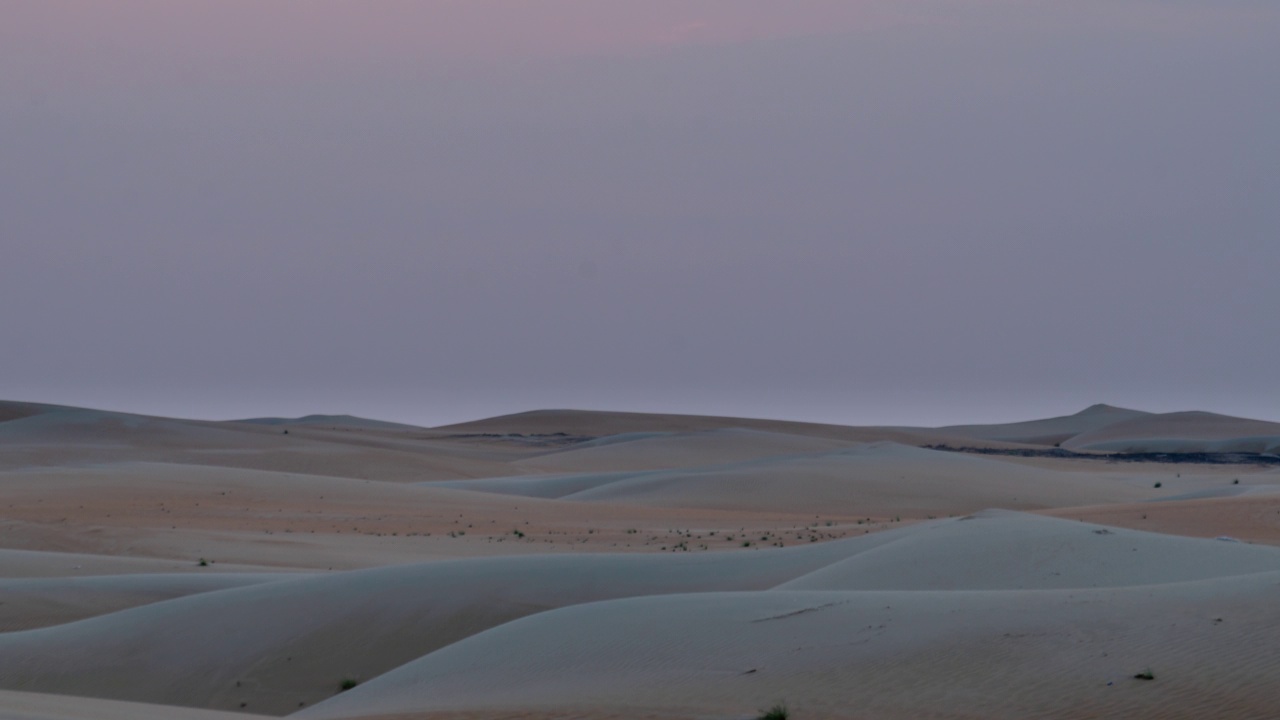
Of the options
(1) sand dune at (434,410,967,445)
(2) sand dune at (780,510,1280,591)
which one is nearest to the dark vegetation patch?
(1) sand dune at (434,410,967,445)

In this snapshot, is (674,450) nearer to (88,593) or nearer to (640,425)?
(640,425)

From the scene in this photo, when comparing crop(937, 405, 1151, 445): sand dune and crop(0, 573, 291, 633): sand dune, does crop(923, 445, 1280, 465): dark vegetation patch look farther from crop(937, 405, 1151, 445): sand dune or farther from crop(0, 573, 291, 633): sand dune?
crop(0, 573, 291, 633): sand dune

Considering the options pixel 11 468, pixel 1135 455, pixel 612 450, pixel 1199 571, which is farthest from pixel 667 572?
pixel 1135 455

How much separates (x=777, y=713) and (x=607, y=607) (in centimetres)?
425

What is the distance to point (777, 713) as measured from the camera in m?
8.23

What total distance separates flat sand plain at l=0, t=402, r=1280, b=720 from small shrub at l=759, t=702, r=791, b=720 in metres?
0.18

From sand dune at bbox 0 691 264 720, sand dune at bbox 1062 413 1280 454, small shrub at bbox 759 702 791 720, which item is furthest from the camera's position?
Answer: sand dune at bbox 1062 413 1280 454

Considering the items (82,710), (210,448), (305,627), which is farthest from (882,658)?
(210,448)

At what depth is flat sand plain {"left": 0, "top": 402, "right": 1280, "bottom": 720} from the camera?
895 cm

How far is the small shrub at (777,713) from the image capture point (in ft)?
26.8

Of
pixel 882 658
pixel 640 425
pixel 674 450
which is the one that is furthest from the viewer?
pixel 640 425

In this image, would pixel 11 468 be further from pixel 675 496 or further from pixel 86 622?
pixel 86 622

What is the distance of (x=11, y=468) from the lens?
1809 inches

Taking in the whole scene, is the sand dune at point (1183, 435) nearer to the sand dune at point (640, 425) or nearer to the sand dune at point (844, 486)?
the sand dune at point (640, 425)
